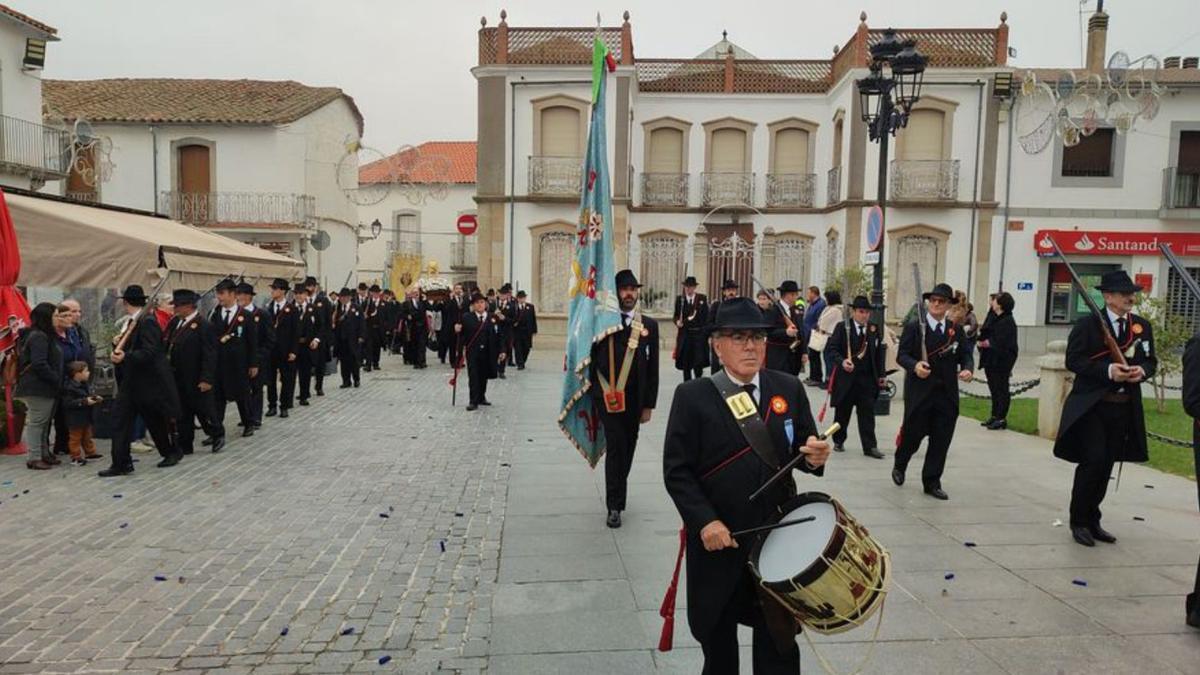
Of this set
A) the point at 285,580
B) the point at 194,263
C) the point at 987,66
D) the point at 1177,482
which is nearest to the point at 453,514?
the point at 285,580

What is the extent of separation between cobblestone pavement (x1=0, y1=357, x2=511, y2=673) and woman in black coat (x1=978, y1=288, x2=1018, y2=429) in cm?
683

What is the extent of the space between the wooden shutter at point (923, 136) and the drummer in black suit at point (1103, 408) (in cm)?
2117

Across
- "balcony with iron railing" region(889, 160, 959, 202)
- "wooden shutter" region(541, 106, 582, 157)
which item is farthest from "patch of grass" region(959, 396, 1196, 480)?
"wooden shutter" region(541, 106, 582, 157)

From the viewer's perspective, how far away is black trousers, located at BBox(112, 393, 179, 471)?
7832 mm

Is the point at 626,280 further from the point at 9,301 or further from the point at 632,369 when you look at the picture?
the point at 9,301

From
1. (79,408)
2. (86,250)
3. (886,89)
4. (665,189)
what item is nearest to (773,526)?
(79,408)

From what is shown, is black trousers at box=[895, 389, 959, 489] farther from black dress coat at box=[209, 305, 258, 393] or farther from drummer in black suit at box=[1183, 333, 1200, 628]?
black dress coat at box=[209, 305, 258, 393]

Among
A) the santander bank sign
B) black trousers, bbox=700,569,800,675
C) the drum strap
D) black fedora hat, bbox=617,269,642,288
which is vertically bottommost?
black trousers, bbox=700,569,800,675

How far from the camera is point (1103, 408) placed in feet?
18.6

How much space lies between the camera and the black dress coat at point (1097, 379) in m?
5.64

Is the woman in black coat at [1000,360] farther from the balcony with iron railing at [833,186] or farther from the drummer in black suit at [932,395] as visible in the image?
the balcony with iron railing at [833,186]

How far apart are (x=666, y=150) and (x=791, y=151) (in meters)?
4.32

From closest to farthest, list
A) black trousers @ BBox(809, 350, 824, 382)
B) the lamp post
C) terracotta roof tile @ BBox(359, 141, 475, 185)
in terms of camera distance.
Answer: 1. the lamp post
2. black trousers @ BBox(809, 350, 824, 382)
3. terracotta roof tile @ BBox(359, 141, 475, 185)

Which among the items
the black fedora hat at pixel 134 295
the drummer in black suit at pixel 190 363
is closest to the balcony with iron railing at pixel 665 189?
the drummer in black suit at pixel 190 363
